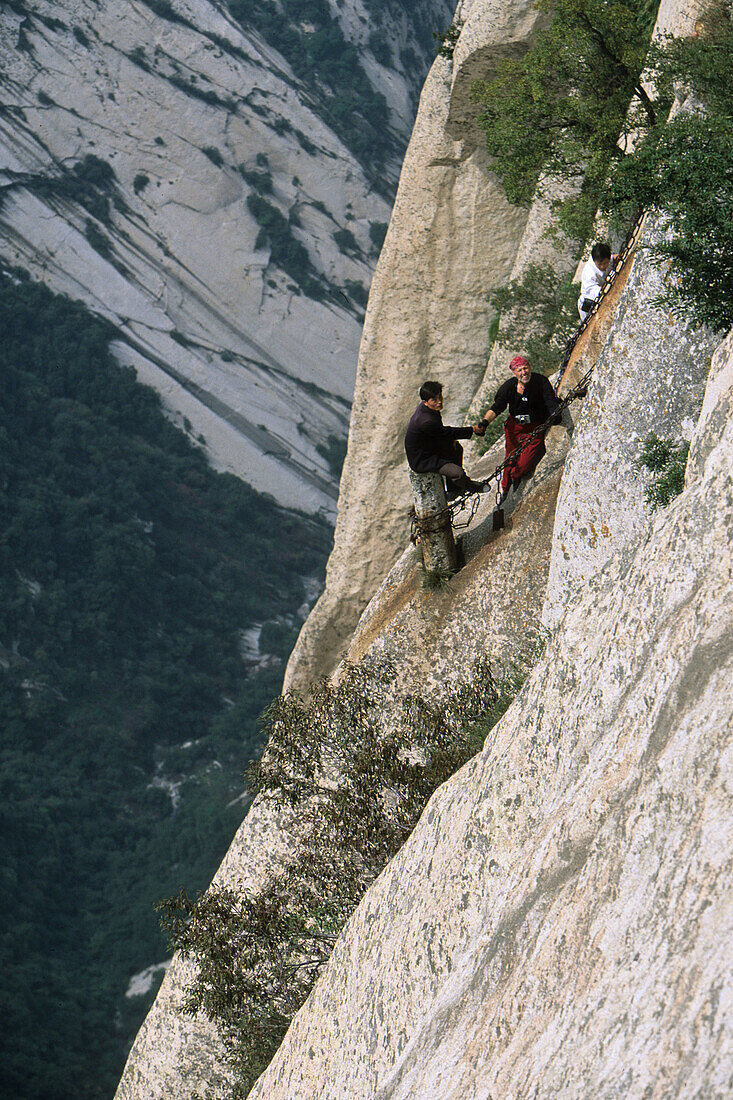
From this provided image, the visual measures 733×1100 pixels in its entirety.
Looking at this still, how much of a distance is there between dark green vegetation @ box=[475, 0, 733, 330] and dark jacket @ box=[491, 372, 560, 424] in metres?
1.62

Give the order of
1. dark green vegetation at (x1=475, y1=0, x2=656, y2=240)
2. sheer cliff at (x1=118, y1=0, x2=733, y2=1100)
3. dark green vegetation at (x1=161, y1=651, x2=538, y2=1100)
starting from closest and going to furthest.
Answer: sheer cliff at (x1=118, y1=0, x2=733, y2=1100), dark green vegetation at (x1=161, y1=651, x2=538, y2=1100), dark green vegetation at (x1=475, y1=0, x2=656, y2=240)

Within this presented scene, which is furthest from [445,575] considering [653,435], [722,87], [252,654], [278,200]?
[278,200]

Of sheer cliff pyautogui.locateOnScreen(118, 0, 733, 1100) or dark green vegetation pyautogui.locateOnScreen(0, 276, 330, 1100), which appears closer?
sheer cliff pyautogui.locateOnScreen(118, 0, 733, 1100)

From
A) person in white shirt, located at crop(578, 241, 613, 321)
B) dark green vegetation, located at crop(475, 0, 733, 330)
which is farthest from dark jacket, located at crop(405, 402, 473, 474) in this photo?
person in white shirt, located at crop(578, 241, 613, 321)

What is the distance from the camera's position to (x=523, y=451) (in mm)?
9195

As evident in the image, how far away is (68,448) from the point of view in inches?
1879

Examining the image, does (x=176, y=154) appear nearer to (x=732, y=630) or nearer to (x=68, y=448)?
(x=68, y=448)

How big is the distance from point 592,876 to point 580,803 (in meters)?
0.41

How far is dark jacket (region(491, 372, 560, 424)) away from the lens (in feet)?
28.2

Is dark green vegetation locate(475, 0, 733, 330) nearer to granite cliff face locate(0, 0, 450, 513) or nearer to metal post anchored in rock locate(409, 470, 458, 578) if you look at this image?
metal post anchored in rock locate(409, 470, 458, 578)

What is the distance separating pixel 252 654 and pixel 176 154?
27.6m

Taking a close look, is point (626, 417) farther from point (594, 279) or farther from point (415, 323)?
point (415, 323)

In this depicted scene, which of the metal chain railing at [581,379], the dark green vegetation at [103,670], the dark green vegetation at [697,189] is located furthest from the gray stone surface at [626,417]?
the dark green vegetation at [103,670]

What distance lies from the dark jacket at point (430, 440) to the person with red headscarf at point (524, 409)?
1.36ft
